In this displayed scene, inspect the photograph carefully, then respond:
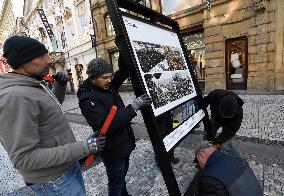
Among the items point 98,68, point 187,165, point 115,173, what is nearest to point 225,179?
point 115,173

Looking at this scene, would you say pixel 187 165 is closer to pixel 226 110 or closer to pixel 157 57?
pixel 226 110

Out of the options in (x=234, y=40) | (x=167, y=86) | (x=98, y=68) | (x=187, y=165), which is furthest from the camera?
(x=234, y=40)

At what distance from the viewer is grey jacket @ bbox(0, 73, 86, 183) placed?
1.29 m

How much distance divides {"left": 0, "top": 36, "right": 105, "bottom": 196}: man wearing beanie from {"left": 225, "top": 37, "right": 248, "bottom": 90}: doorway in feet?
32.1

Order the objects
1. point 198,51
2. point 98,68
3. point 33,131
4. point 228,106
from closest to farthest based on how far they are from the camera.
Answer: point 33,131 → point 98,68 → point 228,106 → point 198,51

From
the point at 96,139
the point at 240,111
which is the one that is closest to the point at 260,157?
the point at 240,111

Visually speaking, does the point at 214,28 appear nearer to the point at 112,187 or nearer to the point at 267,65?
the point at 267,65

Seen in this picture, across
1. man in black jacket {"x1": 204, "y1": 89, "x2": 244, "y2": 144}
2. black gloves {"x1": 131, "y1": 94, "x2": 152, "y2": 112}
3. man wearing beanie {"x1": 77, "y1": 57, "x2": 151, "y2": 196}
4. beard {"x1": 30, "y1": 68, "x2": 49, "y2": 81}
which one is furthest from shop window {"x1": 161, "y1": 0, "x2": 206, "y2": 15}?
beard {"x1": 30, "y1": 68, "x2": 49, "y2": 81}

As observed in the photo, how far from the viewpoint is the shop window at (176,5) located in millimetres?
11015

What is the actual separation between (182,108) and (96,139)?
1.11 metres

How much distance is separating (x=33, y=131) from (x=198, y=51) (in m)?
11.2

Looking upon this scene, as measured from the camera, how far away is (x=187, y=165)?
3707mm

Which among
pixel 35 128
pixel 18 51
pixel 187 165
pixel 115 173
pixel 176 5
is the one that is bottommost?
pixel 187 165

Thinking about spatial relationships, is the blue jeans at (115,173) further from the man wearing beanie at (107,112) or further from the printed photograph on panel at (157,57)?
the printed photograph on panel at (157,57)
